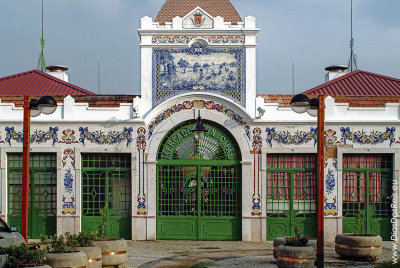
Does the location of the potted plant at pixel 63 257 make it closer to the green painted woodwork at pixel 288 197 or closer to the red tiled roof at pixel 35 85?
the green painted woodwork at pixel 288 197

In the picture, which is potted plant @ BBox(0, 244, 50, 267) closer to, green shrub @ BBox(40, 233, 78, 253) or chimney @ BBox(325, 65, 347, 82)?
green shrub @ BBox(40, 233, 78, 253)

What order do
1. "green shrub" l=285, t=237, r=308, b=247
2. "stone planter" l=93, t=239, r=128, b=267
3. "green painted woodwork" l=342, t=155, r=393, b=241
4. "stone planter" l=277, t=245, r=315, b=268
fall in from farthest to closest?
"green painted woodwork" l=342, t=155, r=393, b=241, "stone planter" l=93, t=239, r=128, b=267, "green shrub" l=285, t=237, r=308, b=247, "stone planter" l=277, t=245, r=315, b=268

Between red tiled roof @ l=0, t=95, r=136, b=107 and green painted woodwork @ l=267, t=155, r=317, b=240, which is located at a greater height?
red tiled roof @ l=0, t=95, r=136, b=107

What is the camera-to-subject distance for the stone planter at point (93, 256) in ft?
39.3

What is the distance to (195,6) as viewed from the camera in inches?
781

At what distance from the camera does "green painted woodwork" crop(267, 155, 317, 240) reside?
60.0ft

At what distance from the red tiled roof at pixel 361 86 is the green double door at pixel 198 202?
8.22 metres

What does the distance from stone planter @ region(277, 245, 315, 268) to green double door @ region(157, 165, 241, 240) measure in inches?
230

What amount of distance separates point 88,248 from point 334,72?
18.6 m

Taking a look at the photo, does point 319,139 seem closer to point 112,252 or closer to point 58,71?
point 112,252

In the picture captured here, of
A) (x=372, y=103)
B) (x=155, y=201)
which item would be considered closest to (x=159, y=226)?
(x=155, y=201)

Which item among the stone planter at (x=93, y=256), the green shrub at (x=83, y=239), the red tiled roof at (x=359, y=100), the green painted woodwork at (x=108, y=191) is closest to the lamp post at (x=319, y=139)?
the stone planter at (x=93, y=256)

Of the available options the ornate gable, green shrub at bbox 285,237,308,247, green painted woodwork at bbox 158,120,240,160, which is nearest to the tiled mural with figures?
the ornate gable

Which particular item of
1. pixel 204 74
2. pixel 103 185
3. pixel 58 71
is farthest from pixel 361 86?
pixel 58 71
